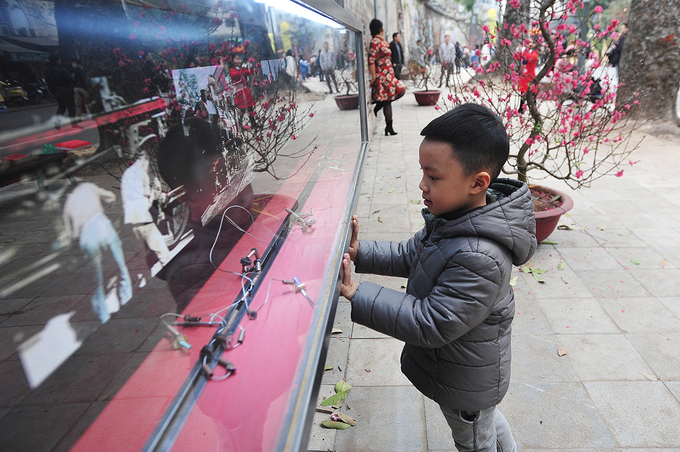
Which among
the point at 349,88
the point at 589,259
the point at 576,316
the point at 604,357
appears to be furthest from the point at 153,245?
the point at 349,88

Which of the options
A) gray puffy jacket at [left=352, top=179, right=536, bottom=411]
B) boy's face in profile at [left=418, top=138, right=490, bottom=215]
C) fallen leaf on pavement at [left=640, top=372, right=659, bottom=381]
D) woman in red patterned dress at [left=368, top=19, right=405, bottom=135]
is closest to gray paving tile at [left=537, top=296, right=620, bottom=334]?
fallen leaf on pavement at [left=640, top=372, right=659, bottom=381]

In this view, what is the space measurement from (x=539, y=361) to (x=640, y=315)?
926 millimetres

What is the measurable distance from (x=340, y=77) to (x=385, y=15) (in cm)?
1180

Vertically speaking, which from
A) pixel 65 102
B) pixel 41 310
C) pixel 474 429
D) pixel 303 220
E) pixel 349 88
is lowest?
pixel 474 429

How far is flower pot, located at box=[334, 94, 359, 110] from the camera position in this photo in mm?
4156

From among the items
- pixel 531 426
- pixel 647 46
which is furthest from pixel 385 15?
pixel 531 426

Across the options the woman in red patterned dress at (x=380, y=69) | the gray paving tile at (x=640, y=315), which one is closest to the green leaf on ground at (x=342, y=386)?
the gray paving tile at (x=640, y=315)

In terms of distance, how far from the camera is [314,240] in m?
2.30

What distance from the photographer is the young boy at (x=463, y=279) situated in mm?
1195

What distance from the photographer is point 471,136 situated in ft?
3.85

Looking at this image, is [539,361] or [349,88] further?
[349,88]

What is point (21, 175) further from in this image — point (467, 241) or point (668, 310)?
point (668, 310)

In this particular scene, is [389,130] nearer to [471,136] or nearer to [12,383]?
[471,136]

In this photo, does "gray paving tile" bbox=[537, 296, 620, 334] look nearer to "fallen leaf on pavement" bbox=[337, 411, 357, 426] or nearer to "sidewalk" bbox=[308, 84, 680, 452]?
"sidewalk" bbox=[308, 84, 680, 452]
